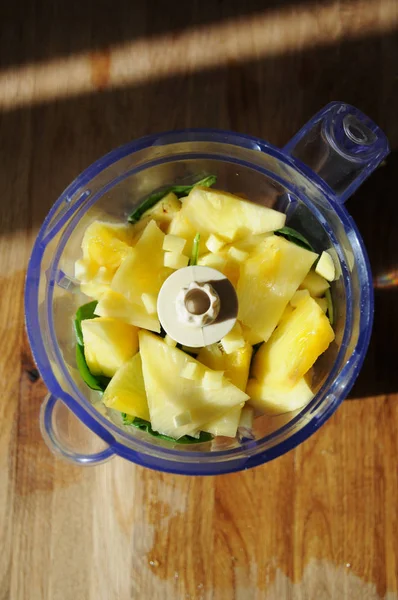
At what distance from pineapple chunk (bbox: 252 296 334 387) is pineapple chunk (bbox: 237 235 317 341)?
13 millimetres

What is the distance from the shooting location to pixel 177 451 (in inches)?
26.6

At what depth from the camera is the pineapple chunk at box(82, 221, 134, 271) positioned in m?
0.65

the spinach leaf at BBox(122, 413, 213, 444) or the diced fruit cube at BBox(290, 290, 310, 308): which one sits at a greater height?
the diced fruit cube at BBox(290, 290, 310, 308)

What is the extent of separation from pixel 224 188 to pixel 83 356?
0.83 ft

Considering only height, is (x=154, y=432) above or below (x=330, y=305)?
below

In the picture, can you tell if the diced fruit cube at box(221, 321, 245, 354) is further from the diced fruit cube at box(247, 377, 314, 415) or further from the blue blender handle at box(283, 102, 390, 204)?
the blue blender handle at box(283, 102, 390, 204)

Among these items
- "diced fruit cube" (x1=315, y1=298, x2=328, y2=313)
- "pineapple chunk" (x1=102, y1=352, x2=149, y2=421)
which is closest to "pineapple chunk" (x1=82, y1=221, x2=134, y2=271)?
"pineapple chunk" (x1=102, y1=352, x2=149, y2=421)

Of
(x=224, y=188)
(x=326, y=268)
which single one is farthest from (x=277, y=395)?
(x=224, y=188)

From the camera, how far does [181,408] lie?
24.3 inches

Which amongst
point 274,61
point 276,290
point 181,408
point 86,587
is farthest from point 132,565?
point 274,61

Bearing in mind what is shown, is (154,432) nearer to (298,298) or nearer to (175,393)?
(175,393)

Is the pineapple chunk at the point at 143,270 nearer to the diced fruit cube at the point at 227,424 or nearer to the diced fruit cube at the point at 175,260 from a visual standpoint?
the diced fruit cube at the point at 175,260

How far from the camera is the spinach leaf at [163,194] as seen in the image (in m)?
0.71

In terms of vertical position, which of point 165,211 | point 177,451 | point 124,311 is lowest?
point 177,451
